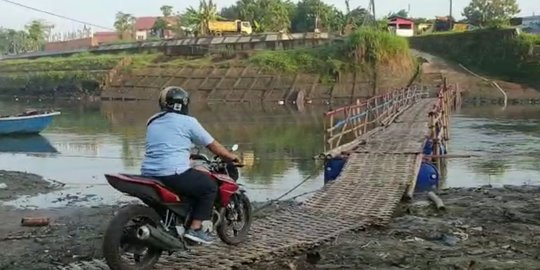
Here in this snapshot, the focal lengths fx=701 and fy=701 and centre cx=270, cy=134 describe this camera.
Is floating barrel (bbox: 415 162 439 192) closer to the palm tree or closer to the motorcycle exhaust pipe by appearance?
the motorcycle exhaust pipe

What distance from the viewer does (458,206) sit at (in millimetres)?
9227

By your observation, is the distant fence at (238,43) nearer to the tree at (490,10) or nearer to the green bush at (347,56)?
the green bush at (347,56)

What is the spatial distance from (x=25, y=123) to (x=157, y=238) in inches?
806

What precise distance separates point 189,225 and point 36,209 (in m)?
5.87

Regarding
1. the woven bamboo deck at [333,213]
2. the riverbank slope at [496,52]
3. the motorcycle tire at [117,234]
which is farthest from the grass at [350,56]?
the motorcycle tire at [117,234]

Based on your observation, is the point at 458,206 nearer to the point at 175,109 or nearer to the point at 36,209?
the point at 175,109

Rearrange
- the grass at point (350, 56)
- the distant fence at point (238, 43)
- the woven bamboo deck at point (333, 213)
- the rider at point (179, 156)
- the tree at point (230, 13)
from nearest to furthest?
the rider at point (179, 156) → the woven bamboo deck at point (333, 213) → the grass at point (350, 56) → the distant fence at point (238, 43) → the tree at point (230, 13)

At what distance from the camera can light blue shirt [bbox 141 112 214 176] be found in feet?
18.8

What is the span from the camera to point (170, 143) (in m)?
5.79

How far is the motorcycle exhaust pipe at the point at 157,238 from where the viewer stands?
18.1 ft

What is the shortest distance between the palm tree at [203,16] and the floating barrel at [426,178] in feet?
178

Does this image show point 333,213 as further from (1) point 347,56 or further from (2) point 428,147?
(1) point 347,56

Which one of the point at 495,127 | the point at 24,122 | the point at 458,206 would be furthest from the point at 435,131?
the point at 24,122

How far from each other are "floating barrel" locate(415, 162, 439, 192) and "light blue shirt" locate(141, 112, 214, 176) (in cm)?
657
